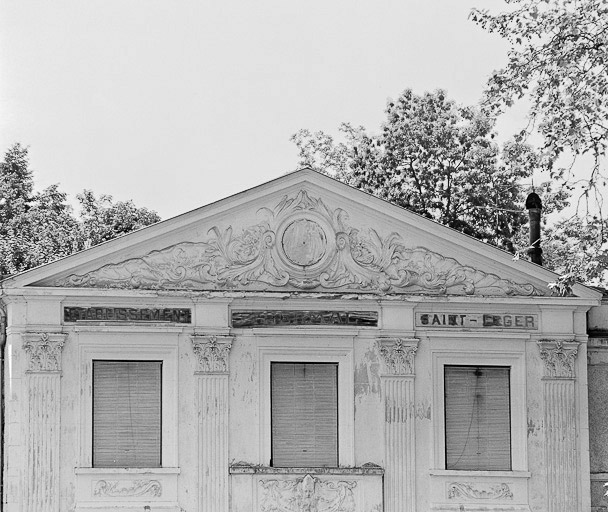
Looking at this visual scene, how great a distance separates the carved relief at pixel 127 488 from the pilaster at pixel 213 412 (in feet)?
2.65

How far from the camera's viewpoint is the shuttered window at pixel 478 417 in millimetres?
27812

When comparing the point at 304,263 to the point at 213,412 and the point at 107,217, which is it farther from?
the point at 107,217

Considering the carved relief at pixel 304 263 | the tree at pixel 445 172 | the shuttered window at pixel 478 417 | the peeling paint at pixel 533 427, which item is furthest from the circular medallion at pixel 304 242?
the tree at pixel 445 172

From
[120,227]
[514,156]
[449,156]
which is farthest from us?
[120,227]

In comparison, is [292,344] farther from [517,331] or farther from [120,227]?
[120,227]

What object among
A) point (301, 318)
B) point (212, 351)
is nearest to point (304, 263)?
point (301, 318)

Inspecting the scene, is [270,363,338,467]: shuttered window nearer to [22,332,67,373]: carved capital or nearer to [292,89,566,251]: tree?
[22,332,67,373]: carved capital

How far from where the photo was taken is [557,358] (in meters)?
28.0

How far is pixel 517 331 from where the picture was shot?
28.0m

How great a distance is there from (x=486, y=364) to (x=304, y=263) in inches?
148

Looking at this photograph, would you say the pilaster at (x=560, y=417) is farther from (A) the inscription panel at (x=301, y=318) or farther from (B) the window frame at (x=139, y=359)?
(B) the window frame at (x=139, y=359)

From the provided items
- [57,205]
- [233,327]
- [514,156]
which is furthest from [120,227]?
[514,156]

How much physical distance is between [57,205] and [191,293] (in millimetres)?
25304

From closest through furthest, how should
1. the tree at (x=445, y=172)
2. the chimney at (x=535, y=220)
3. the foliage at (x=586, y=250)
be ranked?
the foliage at (x=586, y=250) < the chimney at (x=535, y=220) < the tree at (x=445, y=172)
